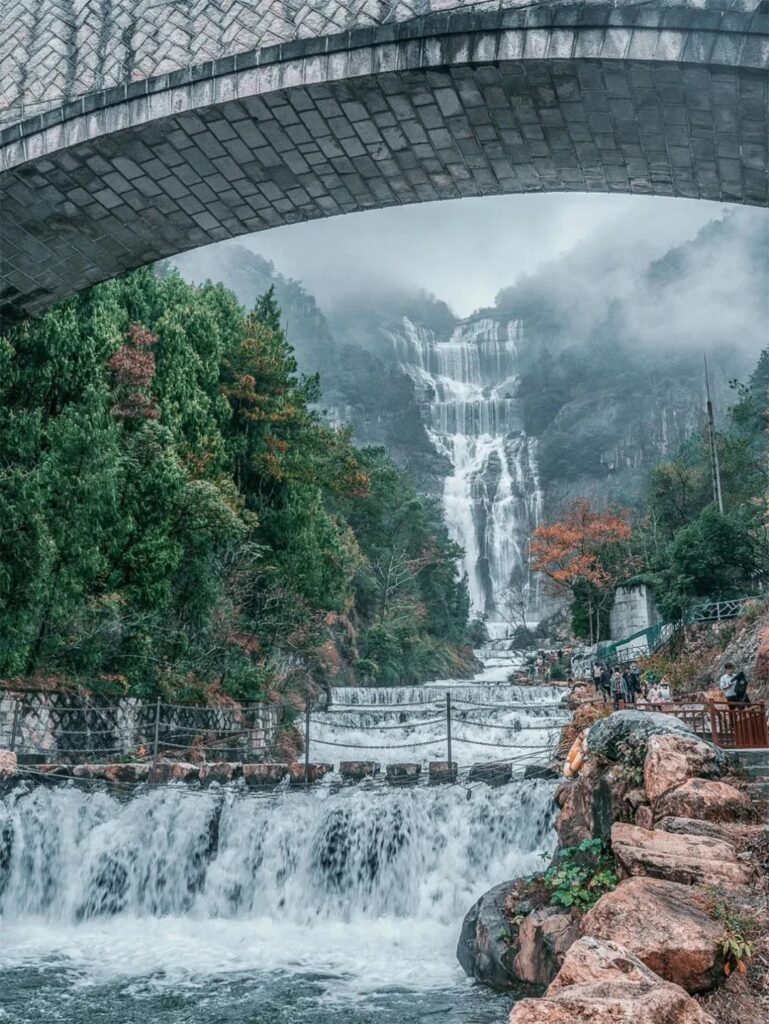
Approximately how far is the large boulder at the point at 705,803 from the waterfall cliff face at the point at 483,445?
4687cm

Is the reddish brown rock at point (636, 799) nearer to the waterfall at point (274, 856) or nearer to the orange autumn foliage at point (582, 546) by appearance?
the waterfall at point (274, 856)

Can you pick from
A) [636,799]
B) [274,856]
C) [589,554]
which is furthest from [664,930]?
[589,554]

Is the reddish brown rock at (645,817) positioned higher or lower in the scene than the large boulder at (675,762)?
lower

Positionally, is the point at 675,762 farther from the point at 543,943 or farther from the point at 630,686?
the point at 630,686

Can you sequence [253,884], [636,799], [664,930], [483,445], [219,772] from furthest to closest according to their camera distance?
[483,445] → [219,772] → [253,884] → [636,799] → [664,930]

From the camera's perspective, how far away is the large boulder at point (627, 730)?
239 inches

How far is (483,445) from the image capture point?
6475 cm

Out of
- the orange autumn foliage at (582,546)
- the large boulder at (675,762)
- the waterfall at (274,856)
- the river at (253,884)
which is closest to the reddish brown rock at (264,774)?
the river at (253,884)

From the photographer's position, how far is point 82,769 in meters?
10.7

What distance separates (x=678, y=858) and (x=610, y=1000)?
199cm

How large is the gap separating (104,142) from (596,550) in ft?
90.9

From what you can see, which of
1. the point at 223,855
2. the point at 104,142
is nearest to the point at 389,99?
the point at 104,142

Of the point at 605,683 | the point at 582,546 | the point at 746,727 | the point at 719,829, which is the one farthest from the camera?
the point at 582,546

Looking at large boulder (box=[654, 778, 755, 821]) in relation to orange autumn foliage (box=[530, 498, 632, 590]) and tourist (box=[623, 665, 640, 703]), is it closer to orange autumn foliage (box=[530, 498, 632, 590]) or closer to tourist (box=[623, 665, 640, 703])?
tourist (box=[623, 665, 640, 703])
